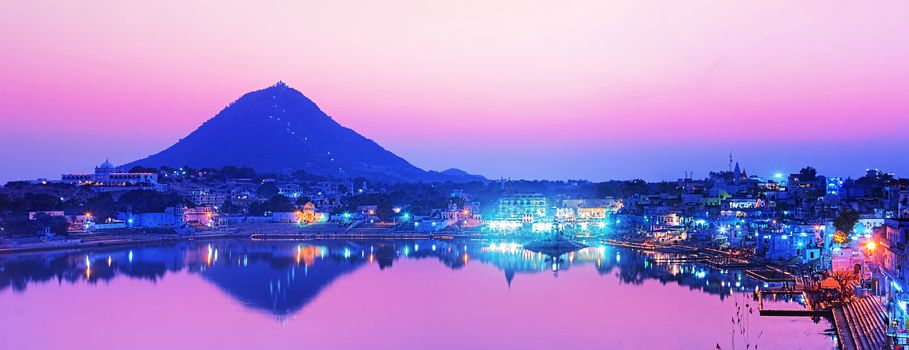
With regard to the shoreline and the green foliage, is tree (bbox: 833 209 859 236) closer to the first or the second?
the shoreline

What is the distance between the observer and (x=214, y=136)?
140m

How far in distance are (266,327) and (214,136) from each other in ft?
414

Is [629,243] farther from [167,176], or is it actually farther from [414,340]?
[167,176]

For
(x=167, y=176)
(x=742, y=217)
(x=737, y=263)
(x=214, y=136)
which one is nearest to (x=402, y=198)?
(x=167, y=176)

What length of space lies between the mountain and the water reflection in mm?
86477

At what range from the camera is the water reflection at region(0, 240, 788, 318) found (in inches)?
1024

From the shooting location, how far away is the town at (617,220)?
2045 centimetres

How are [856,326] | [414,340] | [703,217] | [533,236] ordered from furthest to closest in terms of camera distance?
[533,236] < [703,217] < [414,340] < [856,326]

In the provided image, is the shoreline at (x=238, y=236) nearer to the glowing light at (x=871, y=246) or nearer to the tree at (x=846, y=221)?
the tree at (x=846, y=221)

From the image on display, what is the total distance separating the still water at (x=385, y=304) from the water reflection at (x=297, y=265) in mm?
92

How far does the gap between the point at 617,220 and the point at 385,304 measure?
93.7ft

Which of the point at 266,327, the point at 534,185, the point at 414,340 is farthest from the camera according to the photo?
the point at 534,185

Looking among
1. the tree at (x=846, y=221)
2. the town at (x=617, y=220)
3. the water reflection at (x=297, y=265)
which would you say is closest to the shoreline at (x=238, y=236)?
the town at (x=617, y=220)

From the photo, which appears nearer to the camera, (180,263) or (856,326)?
(856,326)
